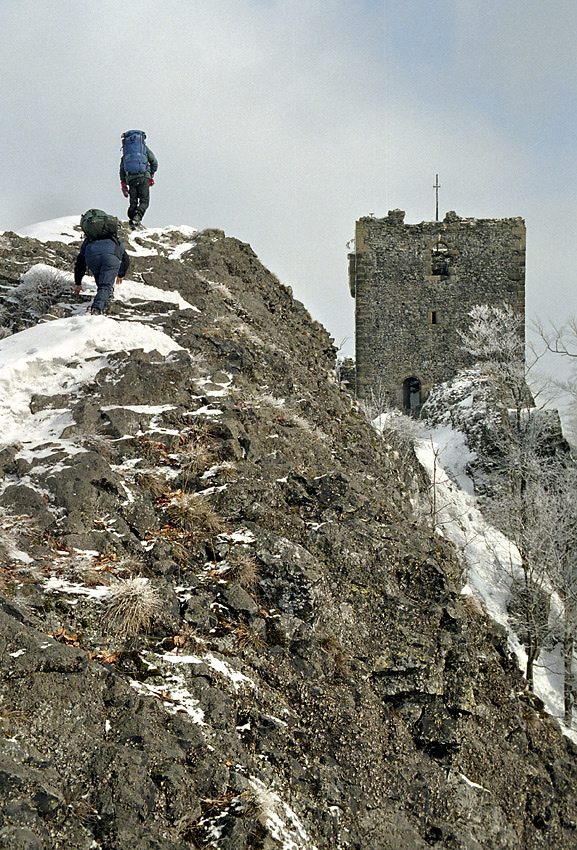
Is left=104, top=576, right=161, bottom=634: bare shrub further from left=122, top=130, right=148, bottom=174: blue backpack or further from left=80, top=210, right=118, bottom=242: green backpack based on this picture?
left=122, top=130, right=148, bottom=174: blue backpack

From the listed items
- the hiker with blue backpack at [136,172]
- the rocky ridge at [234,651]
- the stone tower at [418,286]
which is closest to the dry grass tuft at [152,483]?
the rocky ridge at [234,651]

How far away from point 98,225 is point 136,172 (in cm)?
345

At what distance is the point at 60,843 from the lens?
9.77 feet

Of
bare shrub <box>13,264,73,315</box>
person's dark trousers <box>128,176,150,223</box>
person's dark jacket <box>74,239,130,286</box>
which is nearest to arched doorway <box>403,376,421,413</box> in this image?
person's dark trousers <box>128,176,150,223</box>

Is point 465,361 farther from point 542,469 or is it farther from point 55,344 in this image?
point 55,344

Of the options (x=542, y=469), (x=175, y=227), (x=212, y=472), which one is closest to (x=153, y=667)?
(x=212, y=472)

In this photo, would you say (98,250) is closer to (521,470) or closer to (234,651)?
(234,651)

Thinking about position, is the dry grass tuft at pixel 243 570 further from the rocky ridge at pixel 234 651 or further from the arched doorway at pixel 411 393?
the arched doorway at pixel 411 393

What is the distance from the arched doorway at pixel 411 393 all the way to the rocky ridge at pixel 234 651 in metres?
19.4

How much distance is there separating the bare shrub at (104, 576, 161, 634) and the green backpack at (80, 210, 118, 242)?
5125mm

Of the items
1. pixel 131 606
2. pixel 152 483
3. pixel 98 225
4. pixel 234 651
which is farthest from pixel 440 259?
pixel 131 606

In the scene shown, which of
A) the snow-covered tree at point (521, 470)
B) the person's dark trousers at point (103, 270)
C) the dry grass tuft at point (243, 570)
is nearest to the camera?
the dry grass tuft at point (243, 570)

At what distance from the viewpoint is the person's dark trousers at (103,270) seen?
831 centimetres

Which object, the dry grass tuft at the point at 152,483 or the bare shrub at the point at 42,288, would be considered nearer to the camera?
the dry grass tuft at the point at 152,483
